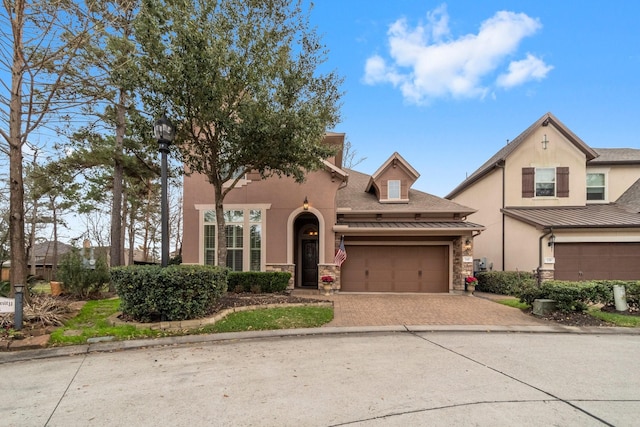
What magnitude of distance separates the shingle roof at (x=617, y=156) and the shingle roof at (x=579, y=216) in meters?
2.30

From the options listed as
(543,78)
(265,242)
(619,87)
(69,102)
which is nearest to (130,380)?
(69,102)

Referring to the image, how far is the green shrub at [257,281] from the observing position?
1191cm

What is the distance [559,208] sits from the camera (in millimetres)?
16094

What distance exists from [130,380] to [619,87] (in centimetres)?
1964

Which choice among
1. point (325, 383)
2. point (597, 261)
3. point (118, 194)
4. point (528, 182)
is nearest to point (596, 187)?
point (528, 182)

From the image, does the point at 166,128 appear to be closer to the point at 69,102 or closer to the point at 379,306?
the point at 69,102

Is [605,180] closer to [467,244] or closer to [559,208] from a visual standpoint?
[559,208]

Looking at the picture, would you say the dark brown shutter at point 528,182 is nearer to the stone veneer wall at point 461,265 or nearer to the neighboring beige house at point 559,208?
the neighboring beige house at point 559,208

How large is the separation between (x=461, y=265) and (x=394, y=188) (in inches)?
170

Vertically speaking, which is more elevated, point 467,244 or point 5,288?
point 467,244

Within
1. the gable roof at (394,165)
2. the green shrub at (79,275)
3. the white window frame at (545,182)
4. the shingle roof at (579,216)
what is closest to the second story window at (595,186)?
the shingle roof at (579,216)

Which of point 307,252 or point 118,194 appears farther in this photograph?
point 307,252

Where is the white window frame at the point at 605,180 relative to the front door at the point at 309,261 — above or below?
above

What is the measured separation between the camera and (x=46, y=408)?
3.70 meters
